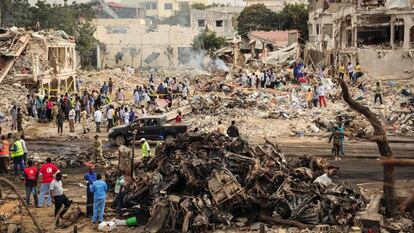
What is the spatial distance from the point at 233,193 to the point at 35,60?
77.5ft

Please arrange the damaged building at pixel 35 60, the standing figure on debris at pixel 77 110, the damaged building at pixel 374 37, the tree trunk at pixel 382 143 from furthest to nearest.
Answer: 1. the damaged building at pixel 374 37
2. the damaged building at pixel 35 60
3. the standing figure on debris at pixel 77 110
4. the tree trunk at pixel 382 143

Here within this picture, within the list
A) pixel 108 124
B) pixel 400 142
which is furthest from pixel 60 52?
pixel 400 142

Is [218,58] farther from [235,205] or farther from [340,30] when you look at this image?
[235,205]

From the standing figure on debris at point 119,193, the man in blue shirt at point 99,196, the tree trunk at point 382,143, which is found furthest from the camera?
the standing figure on debris at point 119,193

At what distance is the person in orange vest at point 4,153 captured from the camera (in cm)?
1775

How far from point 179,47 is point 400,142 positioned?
3895 cm

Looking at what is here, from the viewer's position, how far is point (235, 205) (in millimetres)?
12961

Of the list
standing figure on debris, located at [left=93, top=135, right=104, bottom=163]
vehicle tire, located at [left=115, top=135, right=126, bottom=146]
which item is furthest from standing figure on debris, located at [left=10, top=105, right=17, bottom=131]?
standing figure on debris, located at [left=93, top=135, right=104, bottom=163]

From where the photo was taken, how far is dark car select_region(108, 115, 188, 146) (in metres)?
22.7

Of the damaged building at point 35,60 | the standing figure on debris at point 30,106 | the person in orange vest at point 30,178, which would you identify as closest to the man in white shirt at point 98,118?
the standing figure on debris at point 30,106

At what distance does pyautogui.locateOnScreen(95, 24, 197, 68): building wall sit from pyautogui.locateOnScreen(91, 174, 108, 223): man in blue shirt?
46.1 meters

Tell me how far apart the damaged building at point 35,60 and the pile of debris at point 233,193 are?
20.3 metres

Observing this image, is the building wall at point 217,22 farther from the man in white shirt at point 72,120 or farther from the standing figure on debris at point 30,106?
the man in white shirt at point 72,120

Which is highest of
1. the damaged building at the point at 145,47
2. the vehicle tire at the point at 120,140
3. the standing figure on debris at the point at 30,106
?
the damaged building at the point at 145,47
